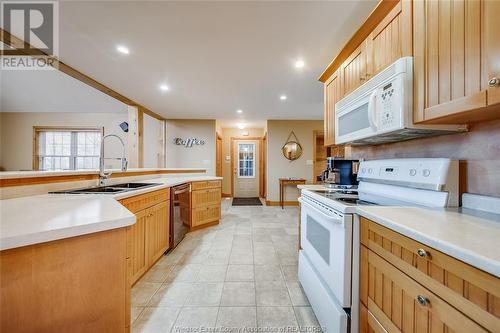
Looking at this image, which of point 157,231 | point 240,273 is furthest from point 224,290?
point 157,231

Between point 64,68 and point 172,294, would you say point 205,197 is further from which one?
point 64,68

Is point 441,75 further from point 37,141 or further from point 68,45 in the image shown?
point 37,141

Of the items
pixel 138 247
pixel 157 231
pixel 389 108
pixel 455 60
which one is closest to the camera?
pixel 455 60

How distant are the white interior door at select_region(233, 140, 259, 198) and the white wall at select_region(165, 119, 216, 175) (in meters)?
1.61

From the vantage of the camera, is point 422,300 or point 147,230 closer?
point 422,300

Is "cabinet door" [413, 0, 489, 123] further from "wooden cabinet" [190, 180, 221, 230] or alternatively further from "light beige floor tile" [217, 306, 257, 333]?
"wooden cabinet" [190, 180, 221, 230]

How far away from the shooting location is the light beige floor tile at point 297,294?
1.62 metres

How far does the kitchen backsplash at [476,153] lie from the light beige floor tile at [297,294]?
133cm

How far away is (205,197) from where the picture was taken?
3.54 m

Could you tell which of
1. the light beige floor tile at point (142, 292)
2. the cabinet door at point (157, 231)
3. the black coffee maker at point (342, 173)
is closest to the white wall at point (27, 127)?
the cabinet door at point (157, 231)

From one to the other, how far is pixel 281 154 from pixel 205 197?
285 centimetres

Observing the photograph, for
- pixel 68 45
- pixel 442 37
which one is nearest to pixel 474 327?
pixel 442 37

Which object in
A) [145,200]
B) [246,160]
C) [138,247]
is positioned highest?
[246,160]

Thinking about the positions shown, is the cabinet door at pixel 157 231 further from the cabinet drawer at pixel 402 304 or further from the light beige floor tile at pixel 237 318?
the cabinet drawer at pixel 402 304
